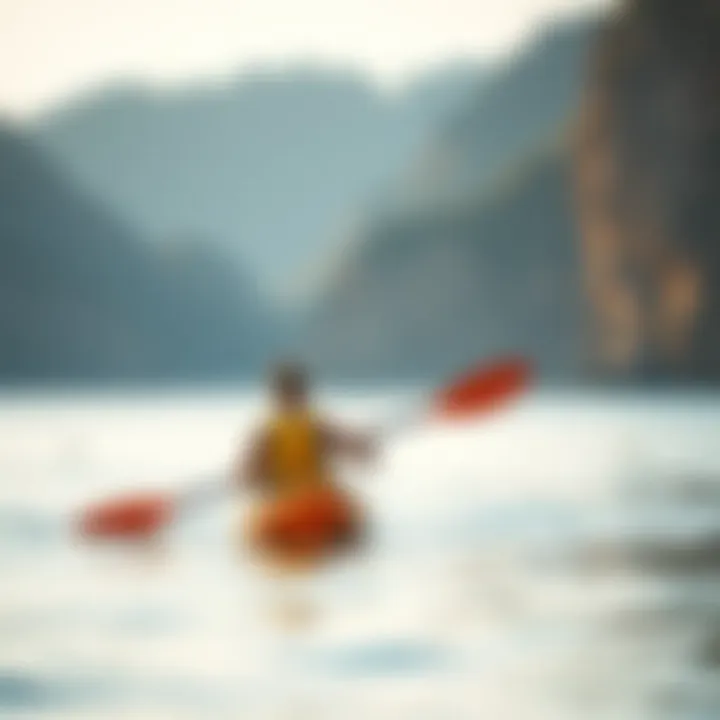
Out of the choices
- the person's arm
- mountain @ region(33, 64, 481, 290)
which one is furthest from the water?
mountain @ region(33, 64, 481, 290)

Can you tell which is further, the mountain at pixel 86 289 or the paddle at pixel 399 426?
the mountain at pixel 86 289

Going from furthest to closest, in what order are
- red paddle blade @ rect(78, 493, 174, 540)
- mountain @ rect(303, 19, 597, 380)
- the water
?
mountain @ rect(303, 19, 597, 380) < red paddle blade @ rect(78, 493, 174, 540) < the water

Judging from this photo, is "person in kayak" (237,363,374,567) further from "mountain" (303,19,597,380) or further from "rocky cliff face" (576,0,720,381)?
"rocky cliff face" (576,0,720,381)

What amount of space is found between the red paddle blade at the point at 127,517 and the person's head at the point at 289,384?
238 millimetres

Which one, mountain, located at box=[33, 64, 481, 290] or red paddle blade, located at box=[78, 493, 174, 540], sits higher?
mountain, located at box=[33, 64, 481, 290]

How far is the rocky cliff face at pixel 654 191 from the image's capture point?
2.50 m

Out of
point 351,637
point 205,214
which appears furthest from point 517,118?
point 351,637

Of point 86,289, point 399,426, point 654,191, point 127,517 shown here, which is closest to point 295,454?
point 399,426

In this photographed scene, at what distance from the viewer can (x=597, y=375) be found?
247 cm

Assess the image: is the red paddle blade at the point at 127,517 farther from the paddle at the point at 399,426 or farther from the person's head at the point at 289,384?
the person's head at the point at 289,384

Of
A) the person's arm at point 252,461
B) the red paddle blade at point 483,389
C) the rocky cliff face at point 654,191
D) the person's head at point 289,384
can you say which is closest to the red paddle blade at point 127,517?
the person's arm at point 252,461

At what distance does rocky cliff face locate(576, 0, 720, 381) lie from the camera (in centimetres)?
250

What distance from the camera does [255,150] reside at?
8.23 feet

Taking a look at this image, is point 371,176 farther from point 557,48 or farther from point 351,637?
point 351,637
